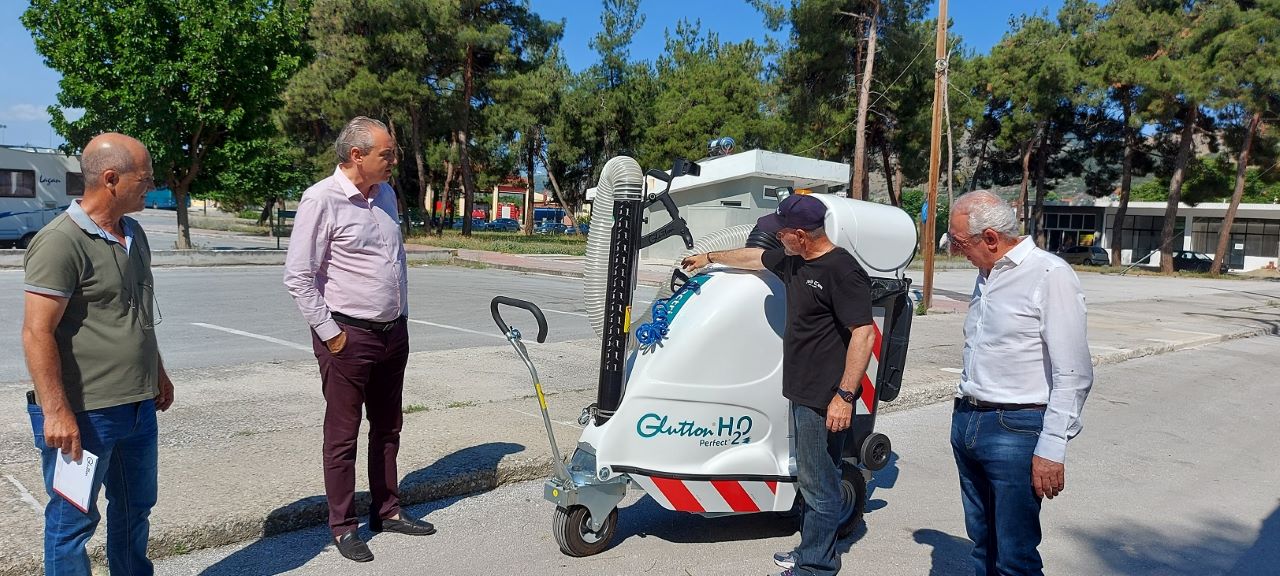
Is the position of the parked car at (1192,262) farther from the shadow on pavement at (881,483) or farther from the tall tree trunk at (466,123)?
the shadow on pavement at (881,483)

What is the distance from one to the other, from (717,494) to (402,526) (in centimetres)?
158

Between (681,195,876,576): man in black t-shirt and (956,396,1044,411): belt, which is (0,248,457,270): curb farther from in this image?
(956,396,1044,411): belt

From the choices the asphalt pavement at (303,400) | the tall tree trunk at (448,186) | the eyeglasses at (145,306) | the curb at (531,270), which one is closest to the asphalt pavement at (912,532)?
the asphalt pavement at (303,400)

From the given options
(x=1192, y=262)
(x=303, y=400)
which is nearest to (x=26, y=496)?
(x=303, y=400)

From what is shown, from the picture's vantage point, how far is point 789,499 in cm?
421

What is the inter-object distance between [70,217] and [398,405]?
1805mm

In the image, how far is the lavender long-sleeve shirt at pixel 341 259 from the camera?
369 centimetres

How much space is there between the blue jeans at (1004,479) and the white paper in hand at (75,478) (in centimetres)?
299

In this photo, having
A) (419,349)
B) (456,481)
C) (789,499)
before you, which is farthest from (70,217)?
(419,349)

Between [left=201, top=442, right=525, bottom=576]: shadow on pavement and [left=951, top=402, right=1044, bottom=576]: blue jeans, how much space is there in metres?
2.84

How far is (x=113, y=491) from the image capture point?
299cm

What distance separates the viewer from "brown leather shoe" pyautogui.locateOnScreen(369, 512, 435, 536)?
169 inches

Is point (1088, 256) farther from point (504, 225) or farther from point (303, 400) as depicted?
point (303, 400)

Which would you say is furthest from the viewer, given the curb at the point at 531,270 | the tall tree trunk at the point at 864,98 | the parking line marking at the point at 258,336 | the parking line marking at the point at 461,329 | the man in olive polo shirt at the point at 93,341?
the tall tree trunk at the point at 864,98
